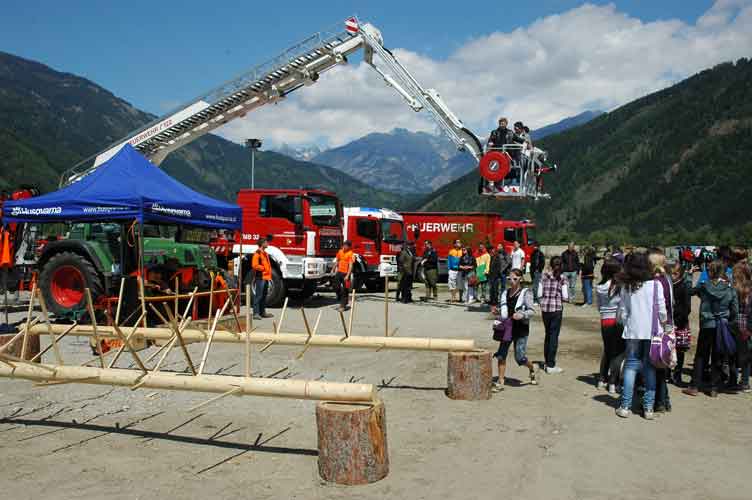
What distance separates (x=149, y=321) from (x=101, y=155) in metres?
7.02

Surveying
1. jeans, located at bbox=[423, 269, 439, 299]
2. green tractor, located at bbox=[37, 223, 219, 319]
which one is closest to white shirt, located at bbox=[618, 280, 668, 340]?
green tractor, located at bbox=[37, 223, 219, 319]

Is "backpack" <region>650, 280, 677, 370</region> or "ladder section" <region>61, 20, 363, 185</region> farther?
"ladder section" <region>61, 20, 363, 185</region>

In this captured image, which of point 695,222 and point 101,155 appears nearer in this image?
point 101,155

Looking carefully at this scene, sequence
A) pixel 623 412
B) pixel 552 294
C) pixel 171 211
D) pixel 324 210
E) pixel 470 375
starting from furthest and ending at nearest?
1. pixel 324 210
2. pixel 171 211
3. pixel 552 294
4. pixel 470 375
5. pixel 623 412

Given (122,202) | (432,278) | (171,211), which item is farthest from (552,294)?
(432,278)

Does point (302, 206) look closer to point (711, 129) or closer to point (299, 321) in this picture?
point (299, 321)

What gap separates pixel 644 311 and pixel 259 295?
8.63 metres

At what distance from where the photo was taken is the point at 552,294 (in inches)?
313

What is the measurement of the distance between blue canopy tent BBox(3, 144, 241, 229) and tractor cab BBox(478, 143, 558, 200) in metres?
8.26

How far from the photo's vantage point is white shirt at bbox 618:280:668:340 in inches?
244

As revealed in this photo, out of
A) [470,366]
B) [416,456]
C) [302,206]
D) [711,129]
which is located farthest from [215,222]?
[711,129]

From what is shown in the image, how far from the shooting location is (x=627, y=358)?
6355 millimetres

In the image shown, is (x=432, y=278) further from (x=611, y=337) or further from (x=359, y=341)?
(x=359, y=341)

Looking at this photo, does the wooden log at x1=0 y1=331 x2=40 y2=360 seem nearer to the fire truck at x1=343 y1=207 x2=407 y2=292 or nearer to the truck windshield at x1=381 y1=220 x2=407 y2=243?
the fire truck at x1=343 y1=207 x2=407 y2=292
